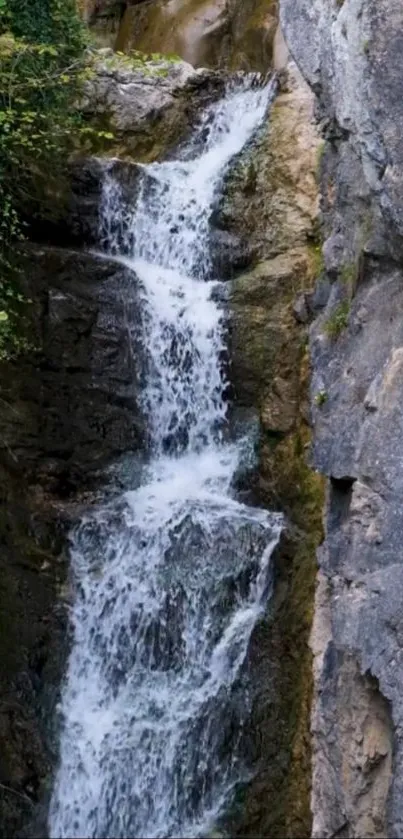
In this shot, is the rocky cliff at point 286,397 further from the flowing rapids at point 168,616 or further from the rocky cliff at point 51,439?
the flowing rapids at point 168,616

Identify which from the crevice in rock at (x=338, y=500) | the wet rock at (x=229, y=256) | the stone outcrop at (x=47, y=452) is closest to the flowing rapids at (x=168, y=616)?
the stone outcrop at (x=47, y=452)

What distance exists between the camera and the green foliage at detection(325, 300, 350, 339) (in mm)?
6758

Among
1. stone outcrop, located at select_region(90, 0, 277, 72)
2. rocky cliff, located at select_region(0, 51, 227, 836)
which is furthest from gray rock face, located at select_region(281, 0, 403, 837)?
stone outcrop, located at select_region(90, 0, 277, 72)

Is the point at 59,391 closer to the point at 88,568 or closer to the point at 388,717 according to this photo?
the point at 88,568

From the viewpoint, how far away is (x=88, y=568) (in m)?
8.56

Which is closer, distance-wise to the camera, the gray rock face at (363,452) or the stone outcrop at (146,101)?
the gray rock face at (363,452)

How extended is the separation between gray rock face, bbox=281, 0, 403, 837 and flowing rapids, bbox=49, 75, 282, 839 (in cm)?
173

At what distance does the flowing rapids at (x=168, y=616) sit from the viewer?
7941 mm

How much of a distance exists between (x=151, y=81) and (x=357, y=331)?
620cm

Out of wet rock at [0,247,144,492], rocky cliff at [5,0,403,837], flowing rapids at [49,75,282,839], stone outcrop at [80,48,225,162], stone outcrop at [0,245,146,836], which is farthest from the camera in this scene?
stone outcrop at [80,48,225,162]

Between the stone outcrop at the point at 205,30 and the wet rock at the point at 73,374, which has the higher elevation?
the stone outcrop at the point at 205,30

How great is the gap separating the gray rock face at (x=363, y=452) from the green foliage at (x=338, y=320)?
15mm

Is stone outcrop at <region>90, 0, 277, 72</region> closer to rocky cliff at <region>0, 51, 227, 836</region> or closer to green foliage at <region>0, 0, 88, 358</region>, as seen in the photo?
rocky cliff at <region>0, 51, 227, 836</region>

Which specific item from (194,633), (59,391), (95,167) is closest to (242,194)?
(95,167)
